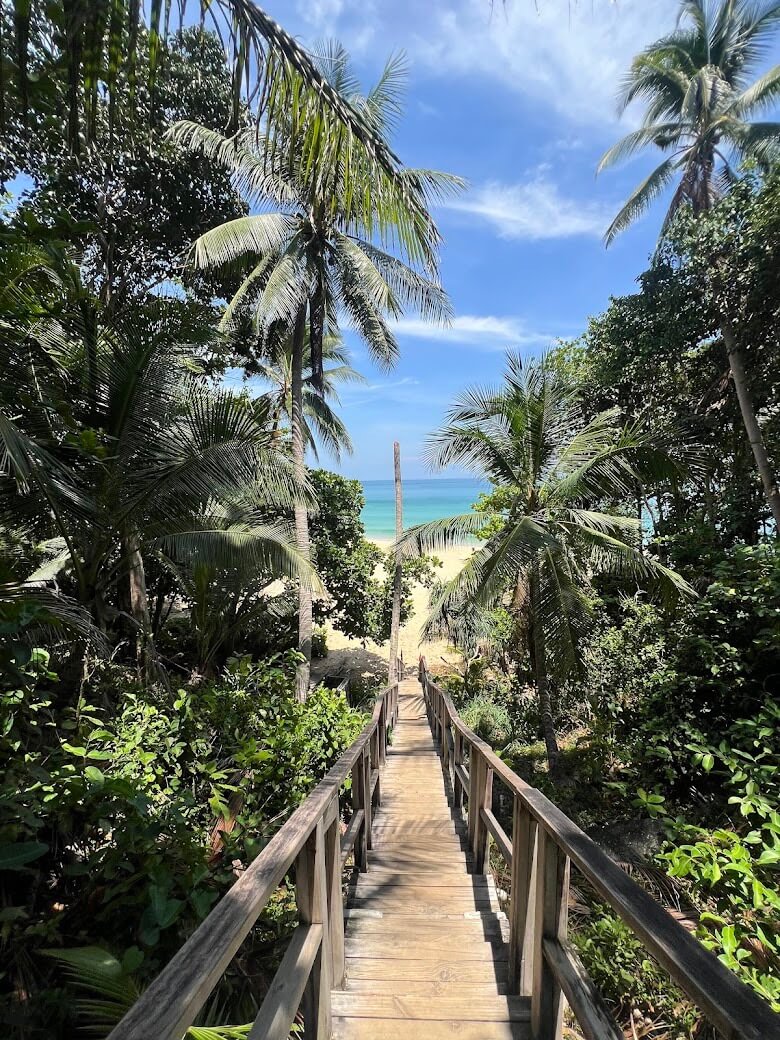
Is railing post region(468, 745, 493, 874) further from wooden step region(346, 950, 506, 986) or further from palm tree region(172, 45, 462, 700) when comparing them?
palm tree region(172, 45, 462, 700)

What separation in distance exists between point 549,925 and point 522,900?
0.43 meters

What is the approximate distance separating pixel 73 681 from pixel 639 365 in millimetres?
9394

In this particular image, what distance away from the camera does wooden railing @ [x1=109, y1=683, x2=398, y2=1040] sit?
30.9 inches

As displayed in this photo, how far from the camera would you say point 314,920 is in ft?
5.26

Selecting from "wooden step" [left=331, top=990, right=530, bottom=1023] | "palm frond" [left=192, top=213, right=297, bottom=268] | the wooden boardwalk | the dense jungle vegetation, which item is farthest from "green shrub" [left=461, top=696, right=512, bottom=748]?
"palm frond" [left=192, top=213, right=297, bottom=268]

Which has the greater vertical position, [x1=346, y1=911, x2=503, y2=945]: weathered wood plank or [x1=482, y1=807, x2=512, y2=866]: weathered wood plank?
[x1=482, y1=807, x2=512, y2=866]: weathered wood plank

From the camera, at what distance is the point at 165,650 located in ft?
35.0

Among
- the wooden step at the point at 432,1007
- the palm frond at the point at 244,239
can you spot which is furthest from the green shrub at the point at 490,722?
the palm frond at the point at 244,239

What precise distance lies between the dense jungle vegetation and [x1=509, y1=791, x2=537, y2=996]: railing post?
1.09m

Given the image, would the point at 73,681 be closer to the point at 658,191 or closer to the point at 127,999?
the point at 127,999

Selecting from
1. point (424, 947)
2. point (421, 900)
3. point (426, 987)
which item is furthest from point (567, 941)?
point (421, 900)

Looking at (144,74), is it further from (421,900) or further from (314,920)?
(421,900)

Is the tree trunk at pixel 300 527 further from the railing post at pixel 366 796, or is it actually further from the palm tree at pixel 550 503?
the railing post at pixel 366 796

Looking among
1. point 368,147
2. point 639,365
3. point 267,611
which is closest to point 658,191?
point 639,365
